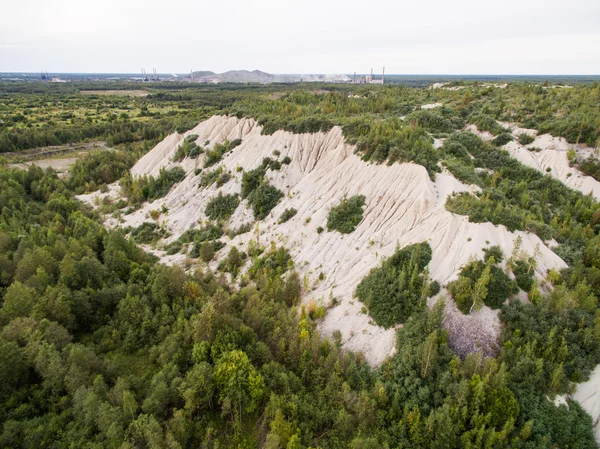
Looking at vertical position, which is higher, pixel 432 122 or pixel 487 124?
pixel 432 122

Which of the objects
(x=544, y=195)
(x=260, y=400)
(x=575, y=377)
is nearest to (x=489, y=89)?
(x=544, y=195)

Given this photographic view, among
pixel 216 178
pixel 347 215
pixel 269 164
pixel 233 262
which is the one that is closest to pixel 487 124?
pixel 347 215

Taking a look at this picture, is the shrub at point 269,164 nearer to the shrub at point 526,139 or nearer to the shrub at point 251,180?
the shrub at point 251,180

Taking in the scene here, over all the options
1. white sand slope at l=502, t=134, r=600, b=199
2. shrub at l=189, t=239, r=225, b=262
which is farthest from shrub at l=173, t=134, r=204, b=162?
white sand slope at l=502, t=134, r=600, b=199

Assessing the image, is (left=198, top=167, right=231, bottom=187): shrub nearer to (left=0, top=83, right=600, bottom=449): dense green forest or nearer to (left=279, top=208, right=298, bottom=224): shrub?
(left=279, top=208, right=298, bottom=224): shrub

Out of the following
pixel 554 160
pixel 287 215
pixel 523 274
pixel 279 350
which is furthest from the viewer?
pixel 554 160

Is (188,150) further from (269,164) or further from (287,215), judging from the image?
(287,215)

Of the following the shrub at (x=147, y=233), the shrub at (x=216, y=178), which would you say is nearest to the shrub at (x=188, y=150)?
the shrub at (x=216, y=178)

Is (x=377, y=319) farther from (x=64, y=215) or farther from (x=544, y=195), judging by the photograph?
(x=64, y=215)
